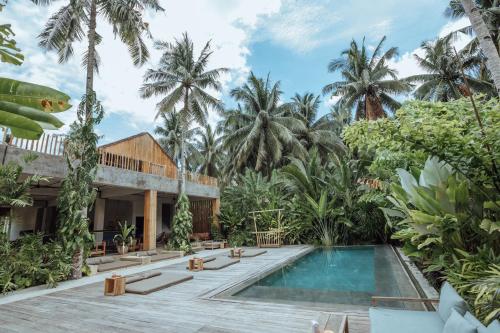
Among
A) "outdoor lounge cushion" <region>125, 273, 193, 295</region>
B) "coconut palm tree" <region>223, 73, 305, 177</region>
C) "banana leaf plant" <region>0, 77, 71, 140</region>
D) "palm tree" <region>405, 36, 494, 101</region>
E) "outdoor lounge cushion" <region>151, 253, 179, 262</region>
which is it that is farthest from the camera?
"coconut palm tree" <region>223, 73, 305, 177</region>

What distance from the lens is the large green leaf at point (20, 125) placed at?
49.9 inches

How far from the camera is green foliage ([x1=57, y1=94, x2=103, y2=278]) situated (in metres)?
6.66

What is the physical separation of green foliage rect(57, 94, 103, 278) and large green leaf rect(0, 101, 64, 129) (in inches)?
243

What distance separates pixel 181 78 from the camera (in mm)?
13422

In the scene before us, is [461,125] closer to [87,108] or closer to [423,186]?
[423,186]

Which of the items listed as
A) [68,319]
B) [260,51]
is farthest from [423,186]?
[260,51]

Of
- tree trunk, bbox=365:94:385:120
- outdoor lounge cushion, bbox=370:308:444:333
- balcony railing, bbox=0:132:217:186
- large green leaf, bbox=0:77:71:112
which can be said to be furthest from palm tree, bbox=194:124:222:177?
large green leaf, bbox=0:77:71:112

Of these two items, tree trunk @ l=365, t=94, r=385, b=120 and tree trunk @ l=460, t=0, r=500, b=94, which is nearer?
tree trunk @ l=460, t=0, r=500, b=94

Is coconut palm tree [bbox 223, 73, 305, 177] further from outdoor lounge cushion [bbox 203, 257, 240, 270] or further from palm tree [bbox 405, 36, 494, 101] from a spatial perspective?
outdoor lounge cushion [bbox 203, 257, 240, 270]

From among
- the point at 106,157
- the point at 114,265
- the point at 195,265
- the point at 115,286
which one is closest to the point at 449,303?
the point at 115,286

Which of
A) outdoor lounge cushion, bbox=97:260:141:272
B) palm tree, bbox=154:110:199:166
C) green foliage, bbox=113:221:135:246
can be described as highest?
palm tree, bbox=154:110:199:166

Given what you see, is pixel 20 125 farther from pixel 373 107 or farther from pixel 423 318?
pixel 373 107

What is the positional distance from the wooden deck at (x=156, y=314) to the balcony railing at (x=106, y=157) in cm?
264

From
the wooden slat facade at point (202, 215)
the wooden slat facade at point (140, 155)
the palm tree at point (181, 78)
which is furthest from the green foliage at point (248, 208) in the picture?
the wooden slat facade at point (140, 155)
